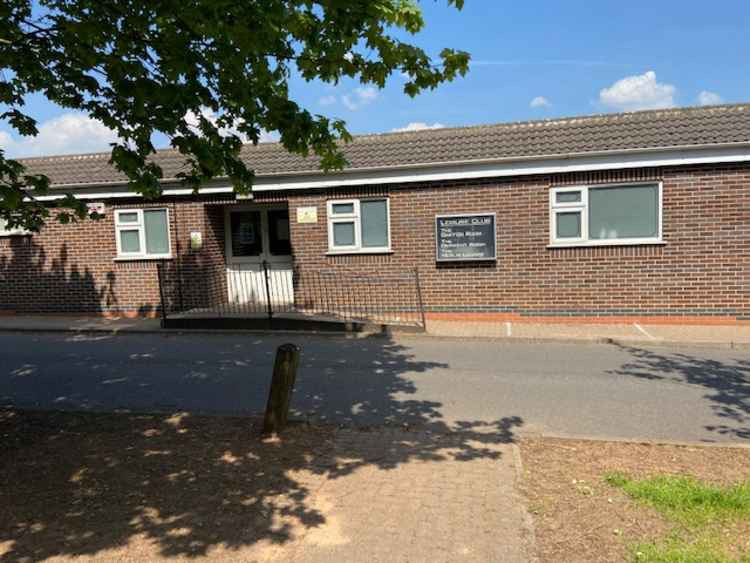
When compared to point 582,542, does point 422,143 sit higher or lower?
higher

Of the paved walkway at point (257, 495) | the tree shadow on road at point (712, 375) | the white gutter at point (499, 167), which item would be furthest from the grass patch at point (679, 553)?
the white gutter at point (499, 167)

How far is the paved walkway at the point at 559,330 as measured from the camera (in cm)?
949

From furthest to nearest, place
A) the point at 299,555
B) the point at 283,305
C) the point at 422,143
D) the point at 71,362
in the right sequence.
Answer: the point at 283,305
the point at 422,143
the point at 71,362
the point at 299,555

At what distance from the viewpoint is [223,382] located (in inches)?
291

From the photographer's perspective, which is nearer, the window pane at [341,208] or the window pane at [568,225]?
the window pane at [568,225]

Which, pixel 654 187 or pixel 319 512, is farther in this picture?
pixel 654 187

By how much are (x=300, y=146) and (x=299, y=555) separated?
2958mm

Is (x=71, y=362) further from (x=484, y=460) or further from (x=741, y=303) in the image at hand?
(x=741, y=303)

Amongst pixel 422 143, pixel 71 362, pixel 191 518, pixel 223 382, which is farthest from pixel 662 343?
pixel 71 362

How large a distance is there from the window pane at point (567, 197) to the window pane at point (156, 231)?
8141mm

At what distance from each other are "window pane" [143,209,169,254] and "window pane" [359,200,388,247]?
4.40m

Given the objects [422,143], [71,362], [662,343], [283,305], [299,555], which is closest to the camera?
[299,555]

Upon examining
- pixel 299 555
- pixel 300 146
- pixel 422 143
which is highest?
pixel 422 143

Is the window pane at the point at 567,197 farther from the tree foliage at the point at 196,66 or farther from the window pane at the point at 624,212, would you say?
the tree foliage at the point at 196,66
